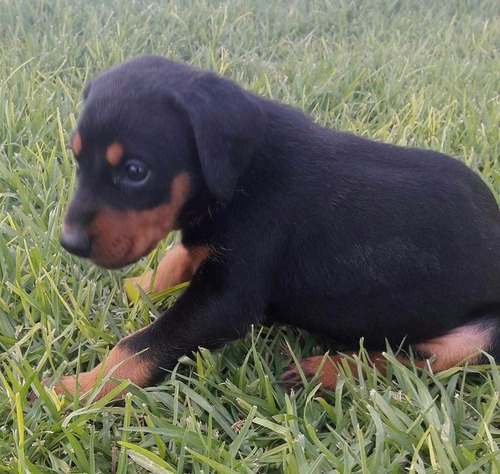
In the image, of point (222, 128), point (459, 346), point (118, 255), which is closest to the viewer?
point (222, 128)

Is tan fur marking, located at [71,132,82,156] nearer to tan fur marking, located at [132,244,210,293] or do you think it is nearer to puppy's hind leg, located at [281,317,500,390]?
tan fur marking, located at [132,244,210,293]

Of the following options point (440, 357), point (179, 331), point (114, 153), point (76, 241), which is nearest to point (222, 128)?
point (114, 153)

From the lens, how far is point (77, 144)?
2043 millimetres

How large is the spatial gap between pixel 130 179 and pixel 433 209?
111cm

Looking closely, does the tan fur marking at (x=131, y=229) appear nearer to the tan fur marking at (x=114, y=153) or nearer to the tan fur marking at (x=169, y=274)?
the tan fur marking at (x=114, y=153)

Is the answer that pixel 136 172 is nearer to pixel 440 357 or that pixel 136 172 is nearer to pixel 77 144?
pixel 77 144

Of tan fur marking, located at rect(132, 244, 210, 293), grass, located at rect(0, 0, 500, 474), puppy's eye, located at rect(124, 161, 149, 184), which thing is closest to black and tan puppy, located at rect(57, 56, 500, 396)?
puppy's eye, located at rect(124, 161, 149, 184)

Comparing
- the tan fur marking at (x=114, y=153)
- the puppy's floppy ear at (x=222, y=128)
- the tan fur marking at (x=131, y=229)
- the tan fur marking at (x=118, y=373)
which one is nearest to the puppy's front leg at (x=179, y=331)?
the tan fur marking at (x=118, y=373)

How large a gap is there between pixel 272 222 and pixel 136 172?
54 cm

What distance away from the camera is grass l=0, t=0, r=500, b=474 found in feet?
6.40

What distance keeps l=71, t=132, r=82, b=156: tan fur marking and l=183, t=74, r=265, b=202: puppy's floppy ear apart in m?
0.39

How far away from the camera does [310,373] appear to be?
7.80ft

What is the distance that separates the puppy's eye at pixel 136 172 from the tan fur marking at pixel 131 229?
0.37ft

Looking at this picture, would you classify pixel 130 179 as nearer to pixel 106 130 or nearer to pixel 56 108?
pixel 106 130
